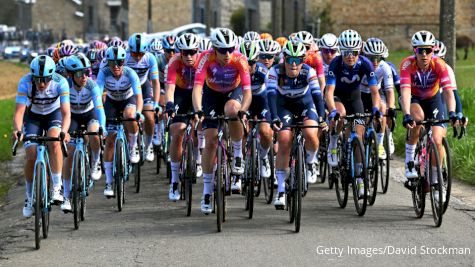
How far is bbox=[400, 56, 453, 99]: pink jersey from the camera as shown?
1199cm

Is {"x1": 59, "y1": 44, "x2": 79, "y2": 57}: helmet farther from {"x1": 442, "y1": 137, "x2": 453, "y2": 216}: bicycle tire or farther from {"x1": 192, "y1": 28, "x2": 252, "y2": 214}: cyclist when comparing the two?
{"x1": 442, "y1": 137, "x2": 453, "y2": 216}: bicycle tire

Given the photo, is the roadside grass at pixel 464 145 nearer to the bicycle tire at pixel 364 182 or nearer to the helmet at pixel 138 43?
the bicycle tire at pixel 364 182

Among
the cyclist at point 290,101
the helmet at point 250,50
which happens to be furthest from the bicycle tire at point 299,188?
the helmet at point 250,50

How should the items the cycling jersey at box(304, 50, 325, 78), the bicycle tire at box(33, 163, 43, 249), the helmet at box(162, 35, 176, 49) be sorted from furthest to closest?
1. the helmet at box(162, 35, 176, 49)
2. the cycling jersey at box(304, 50, 325, 78)
3. the bicycle tire at box(33, 163, 43, 249)

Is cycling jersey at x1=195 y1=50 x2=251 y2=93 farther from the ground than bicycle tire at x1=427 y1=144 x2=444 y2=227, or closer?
farther from the ground

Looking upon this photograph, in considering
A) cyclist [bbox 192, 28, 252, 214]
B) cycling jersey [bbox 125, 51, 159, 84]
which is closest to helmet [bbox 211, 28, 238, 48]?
cyclist [bbox 192, 28, 252, 214]

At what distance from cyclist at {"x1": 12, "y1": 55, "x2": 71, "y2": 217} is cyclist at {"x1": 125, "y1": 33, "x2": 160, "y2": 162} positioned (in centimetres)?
437

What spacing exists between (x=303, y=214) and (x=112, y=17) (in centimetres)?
11713

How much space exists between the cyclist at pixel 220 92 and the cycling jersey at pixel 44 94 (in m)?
1.40

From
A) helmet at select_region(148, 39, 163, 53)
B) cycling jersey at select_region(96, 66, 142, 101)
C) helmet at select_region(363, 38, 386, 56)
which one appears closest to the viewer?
cycling jersey at select_region(96, 66, 142, 101)

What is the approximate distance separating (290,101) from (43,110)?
105 inches

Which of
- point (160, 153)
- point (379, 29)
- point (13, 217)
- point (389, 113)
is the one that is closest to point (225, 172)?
point (389, 113)

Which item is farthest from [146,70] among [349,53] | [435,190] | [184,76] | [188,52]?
[435,190]

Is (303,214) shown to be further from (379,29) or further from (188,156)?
(379,29)
